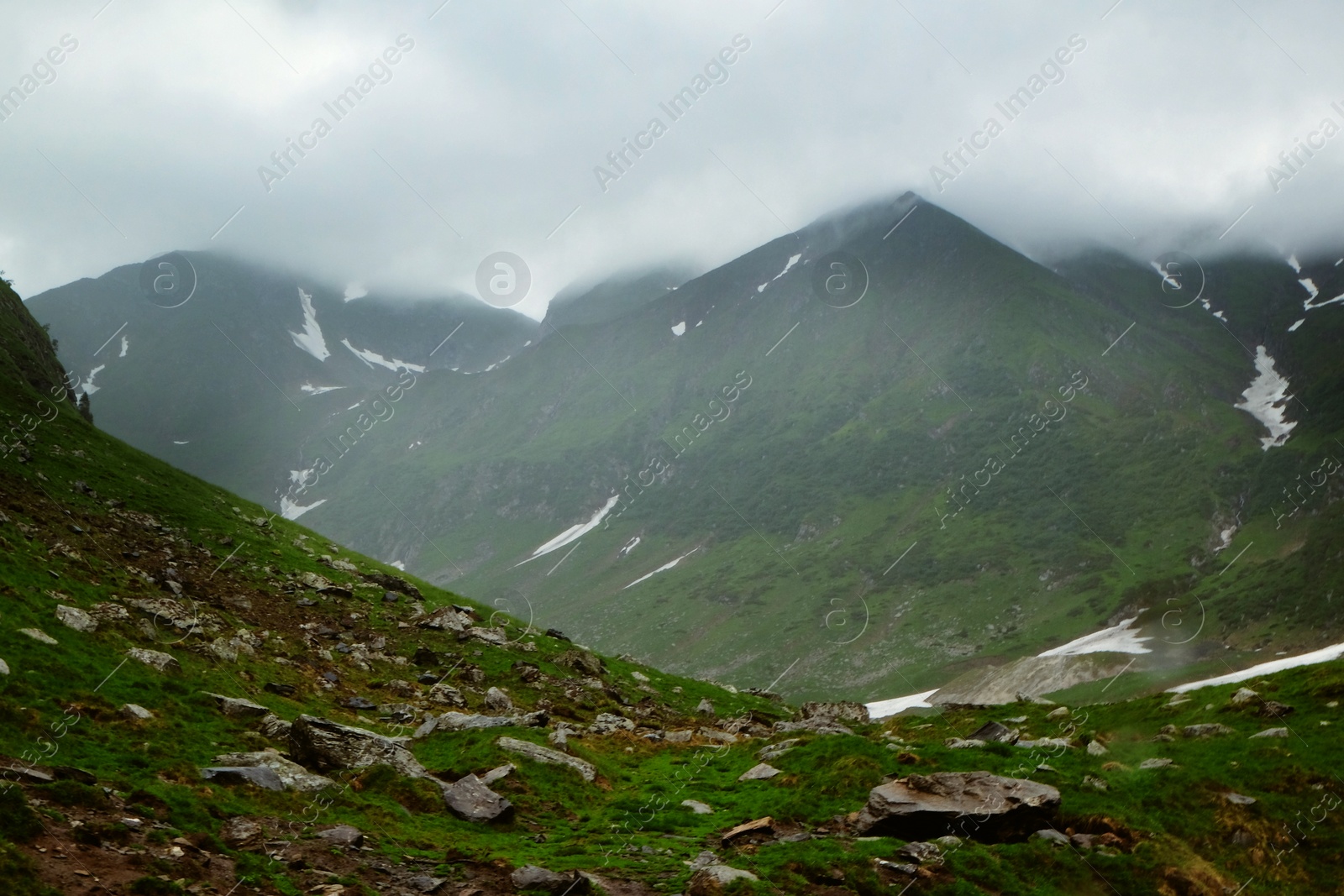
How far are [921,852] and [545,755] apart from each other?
12754mm

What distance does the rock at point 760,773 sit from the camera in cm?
2995

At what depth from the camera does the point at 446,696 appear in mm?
40281

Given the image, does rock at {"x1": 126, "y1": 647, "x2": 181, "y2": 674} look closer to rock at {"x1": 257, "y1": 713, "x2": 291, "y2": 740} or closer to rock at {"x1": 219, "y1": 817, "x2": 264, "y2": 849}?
rock at {"x1": 257, "y1": 713, "x2": 291, "y2": 740}

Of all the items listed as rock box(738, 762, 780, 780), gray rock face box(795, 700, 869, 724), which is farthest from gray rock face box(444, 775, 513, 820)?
gray rock face box(795, 700, 869, 724)

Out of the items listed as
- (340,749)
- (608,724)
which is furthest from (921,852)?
(608,724)

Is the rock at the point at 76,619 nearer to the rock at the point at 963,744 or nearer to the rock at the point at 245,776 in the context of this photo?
the rock at the point at 245,776

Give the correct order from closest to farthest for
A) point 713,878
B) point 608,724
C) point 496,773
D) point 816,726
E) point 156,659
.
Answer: point 713,878
point 496,773
point 156,659
point 816,726
point 608,724

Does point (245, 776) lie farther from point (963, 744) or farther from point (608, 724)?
point (963, 744)

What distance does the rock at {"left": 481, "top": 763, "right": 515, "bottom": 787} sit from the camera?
1042 inches

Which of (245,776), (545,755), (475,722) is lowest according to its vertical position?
(245,776)

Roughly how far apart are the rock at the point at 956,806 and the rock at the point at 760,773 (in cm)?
513

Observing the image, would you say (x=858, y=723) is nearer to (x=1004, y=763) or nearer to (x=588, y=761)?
(x=1004, y=763)

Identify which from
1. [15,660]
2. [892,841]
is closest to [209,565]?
[15,660]

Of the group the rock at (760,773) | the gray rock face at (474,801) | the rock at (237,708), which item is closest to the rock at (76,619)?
the rock at (237,708)
